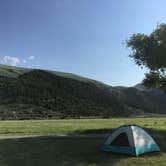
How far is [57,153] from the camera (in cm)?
1543

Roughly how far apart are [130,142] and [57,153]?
10.7 feet

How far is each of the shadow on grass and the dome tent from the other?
0.33m

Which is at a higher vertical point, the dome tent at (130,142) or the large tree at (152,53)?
the large tree at (152,53)

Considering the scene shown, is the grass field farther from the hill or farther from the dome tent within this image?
the hill

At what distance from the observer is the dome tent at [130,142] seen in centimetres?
1481

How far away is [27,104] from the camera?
5812 centimetres

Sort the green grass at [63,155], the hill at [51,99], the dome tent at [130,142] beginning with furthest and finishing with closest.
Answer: the hill at [51,99] → the dome tent at [130,142] → the green grass at [63,155]

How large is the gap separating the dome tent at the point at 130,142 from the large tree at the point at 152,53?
29.2 feet

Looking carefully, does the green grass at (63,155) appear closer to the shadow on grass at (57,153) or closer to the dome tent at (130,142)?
the shadow on grass at (57,153)

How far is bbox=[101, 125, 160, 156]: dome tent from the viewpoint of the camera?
48.6 feet

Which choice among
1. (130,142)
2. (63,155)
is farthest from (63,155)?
(130,142)

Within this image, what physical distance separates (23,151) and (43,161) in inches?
97.9

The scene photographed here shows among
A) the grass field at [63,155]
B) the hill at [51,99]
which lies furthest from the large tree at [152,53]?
the hill at [51,99]

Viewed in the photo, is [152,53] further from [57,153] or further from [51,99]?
[51,99]
